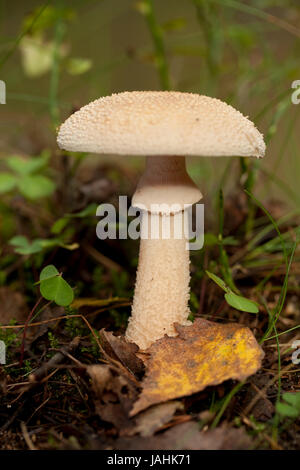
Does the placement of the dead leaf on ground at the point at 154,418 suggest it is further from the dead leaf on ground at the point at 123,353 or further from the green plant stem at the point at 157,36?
the green plant stem at the point at 157,36

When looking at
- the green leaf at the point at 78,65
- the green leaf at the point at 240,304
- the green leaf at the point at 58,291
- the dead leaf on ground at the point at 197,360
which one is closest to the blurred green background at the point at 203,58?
the green leaf at the point at 78,65

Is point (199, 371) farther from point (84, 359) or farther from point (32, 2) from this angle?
point (32, 2)

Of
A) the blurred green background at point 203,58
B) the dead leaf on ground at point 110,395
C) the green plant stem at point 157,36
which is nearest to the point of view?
the dead leaf on ground at point 110,395

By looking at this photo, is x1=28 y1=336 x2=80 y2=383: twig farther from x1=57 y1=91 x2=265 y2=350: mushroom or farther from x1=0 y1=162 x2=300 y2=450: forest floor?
x1=57 y1=91 x2=265 y2=350: mushroom

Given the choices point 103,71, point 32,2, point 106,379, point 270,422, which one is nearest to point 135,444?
point 106,379

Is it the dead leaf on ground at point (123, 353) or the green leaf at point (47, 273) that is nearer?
the dead leaf on ground at point (123, 353)

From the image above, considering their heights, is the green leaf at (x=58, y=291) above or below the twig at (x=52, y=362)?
above

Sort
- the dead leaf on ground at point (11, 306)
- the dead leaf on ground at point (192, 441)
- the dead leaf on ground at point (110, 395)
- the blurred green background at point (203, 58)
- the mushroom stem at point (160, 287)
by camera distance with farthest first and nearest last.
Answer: the blurred green background at point (203, 58) < the dead leaf on ground at point (11, 306) < the mushroom stem at point (160, 287) < the dead leaf on ground at point (110, 395) < the dead leaf on ground at point (192, 441)
